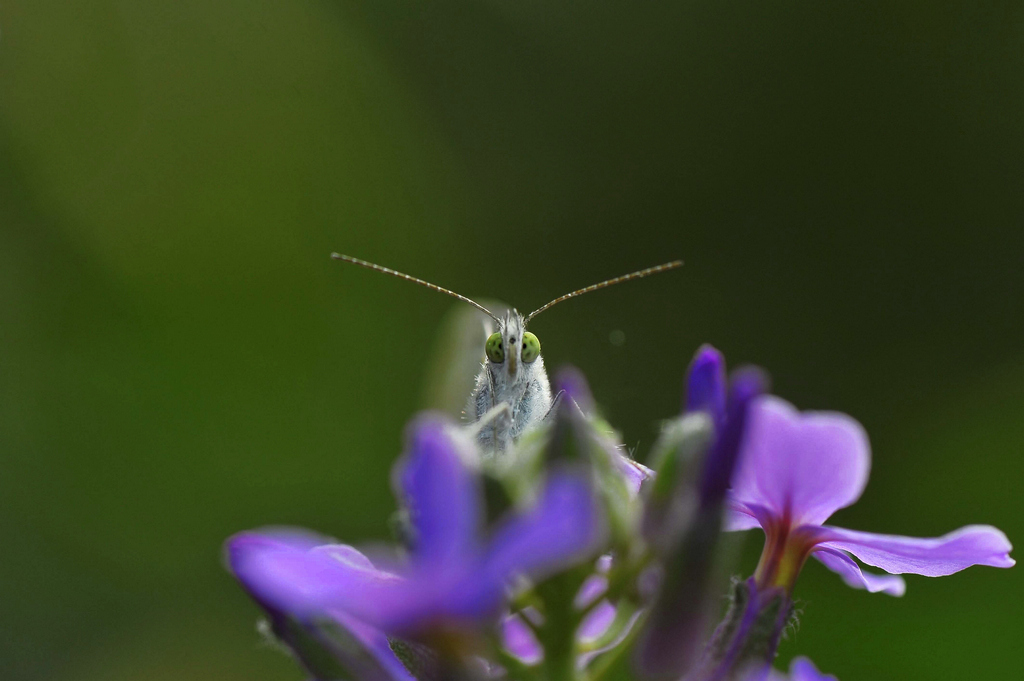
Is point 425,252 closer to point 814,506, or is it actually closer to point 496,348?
Answer: point 496,348

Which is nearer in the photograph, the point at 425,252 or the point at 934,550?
the point at 934,550

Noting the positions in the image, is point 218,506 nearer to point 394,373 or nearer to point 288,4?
point 394,373

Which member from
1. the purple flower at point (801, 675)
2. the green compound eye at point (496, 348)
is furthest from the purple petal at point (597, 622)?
the green compound eye at point (496, 348)

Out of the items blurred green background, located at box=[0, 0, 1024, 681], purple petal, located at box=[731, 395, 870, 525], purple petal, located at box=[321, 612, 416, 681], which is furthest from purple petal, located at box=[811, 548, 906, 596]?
blurred green background, located at box=[0, 0, 1024, 681]

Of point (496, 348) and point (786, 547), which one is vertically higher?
point (496, 348)

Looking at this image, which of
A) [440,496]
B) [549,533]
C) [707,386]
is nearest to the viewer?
[549,533]

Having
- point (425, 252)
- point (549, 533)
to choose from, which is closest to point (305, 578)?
point (549, 533)
